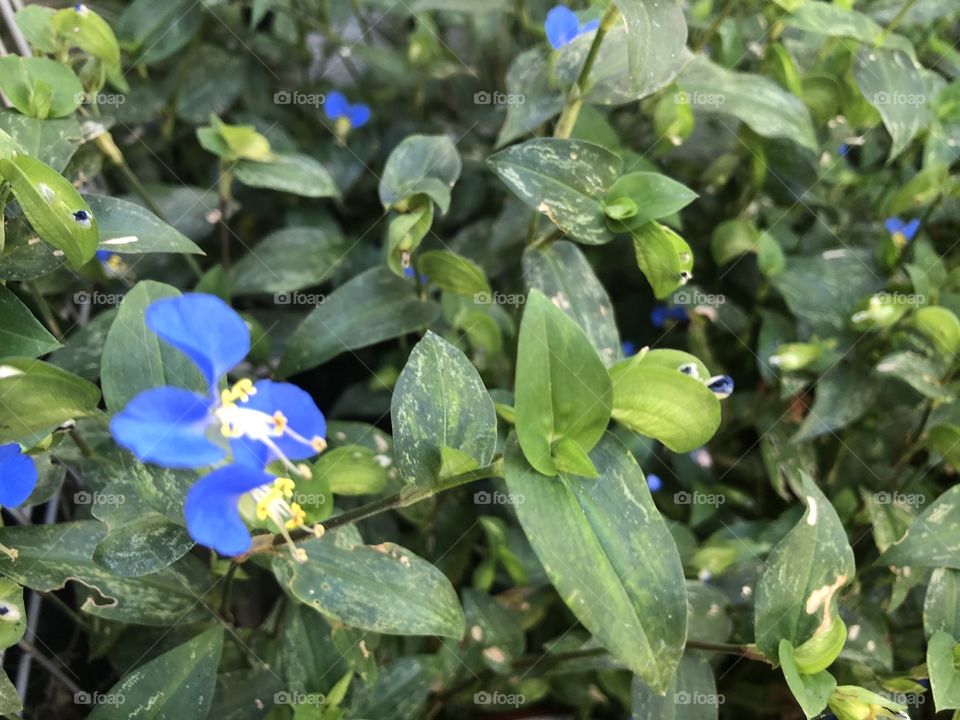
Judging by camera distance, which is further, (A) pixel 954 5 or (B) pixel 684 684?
(A) pixel 954 5

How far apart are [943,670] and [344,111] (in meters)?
1.51

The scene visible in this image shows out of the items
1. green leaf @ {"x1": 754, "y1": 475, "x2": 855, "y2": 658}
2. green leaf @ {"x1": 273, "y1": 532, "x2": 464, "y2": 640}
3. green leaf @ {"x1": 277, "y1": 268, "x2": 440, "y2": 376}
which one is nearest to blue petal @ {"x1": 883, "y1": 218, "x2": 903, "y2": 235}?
green leaf @ {"x1": 754, "y1": 475, "x2": 855, "y2": 658}

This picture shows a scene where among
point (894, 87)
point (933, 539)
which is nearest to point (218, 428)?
point (933, 539)

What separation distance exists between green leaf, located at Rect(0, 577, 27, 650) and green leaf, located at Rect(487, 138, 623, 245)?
80 centimetres

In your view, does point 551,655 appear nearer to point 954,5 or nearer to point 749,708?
point 749,708

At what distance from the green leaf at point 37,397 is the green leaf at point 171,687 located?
0.33m

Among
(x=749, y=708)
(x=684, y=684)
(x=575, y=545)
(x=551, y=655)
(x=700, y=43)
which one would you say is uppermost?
(x=700, y=43)

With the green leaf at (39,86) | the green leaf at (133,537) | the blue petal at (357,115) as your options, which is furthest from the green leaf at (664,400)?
the blue petal at (357,115)

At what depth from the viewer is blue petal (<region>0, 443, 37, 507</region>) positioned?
86 cm

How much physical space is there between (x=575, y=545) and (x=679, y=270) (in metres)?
0.46

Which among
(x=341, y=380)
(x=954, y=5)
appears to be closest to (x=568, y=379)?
(x=341, y=380)

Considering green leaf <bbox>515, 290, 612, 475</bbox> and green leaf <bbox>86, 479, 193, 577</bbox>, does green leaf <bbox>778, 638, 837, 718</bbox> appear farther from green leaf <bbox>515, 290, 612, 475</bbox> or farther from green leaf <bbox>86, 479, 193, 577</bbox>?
green leaf <bbox>86, 479, 193, 577</bbox>

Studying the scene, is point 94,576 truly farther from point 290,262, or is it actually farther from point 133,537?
point 290,262

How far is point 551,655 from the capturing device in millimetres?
1283
